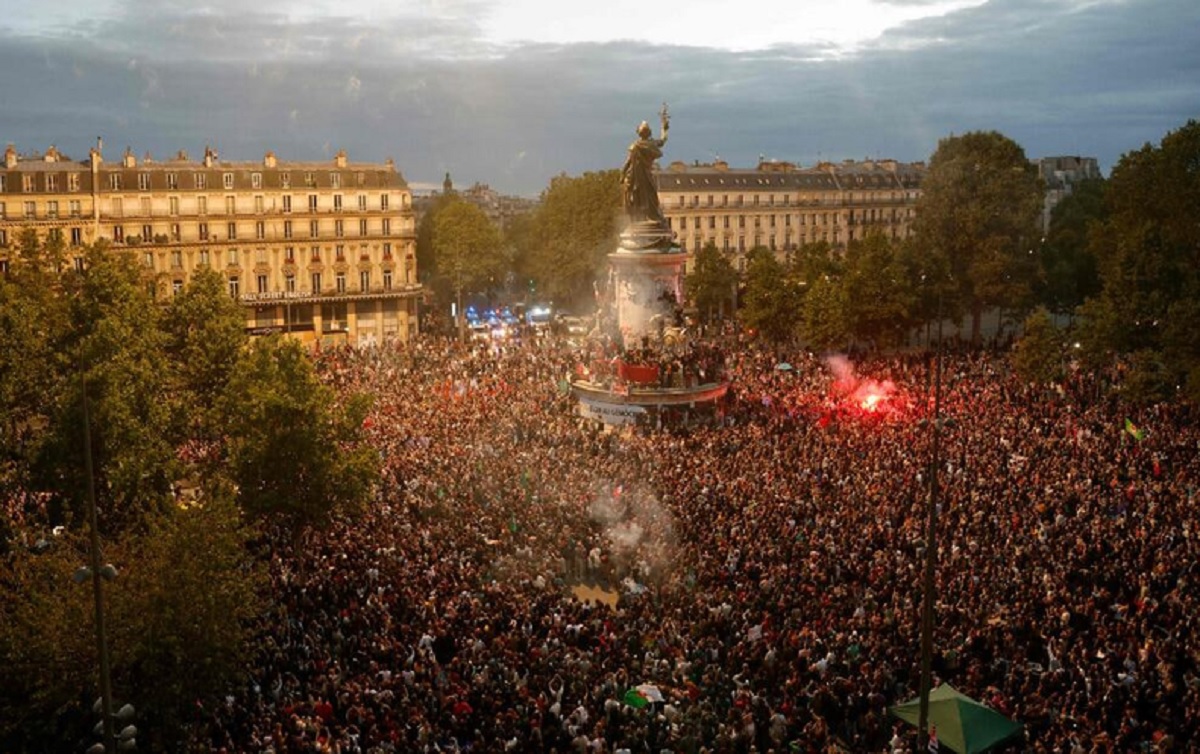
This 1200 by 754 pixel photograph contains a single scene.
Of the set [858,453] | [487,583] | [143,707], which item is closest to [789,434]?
[858,453]

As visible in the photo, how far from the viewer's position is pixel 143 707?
18250 mm

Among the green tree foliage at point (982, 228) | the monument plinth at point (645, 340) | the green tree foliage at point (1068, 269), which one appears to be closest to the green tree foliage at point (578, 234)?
the green tree foliage at point (982, 228)

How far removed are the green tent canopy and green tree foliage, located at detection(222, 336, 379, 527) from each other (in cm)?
1496

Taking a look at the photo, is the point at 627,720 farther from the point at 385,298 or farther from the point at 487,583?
the point at 385,298

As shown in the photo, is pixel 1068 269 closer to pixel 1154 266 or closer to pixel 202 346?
pixel 1154 266

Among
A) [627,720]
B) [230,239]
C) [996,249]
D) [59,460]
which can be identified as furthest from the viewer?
[230,239]

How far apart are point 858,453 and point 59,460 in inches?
930

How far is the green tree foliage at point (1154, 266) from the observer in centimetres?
4038

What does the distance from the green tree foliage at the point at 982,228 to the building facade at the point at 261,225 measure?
122 ft

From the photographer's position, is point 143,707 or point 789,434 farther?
point 789,434

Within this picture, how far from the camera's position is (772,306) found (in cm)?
6250

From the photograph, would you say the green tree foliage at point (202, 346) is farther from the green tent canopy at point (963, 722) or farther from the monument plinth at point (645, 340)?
the green tent canopy at point (963, 722)

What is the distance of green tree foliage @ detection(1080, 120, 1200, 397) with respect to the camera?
40.4 m

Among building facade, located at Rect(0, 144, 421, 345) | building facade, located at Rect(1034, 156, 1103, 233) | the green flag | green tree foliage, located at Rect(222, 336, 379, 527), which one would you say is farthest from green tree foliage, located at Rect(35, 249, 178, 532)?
building facade, located at Rect(1034, 156, 1103, 233)
